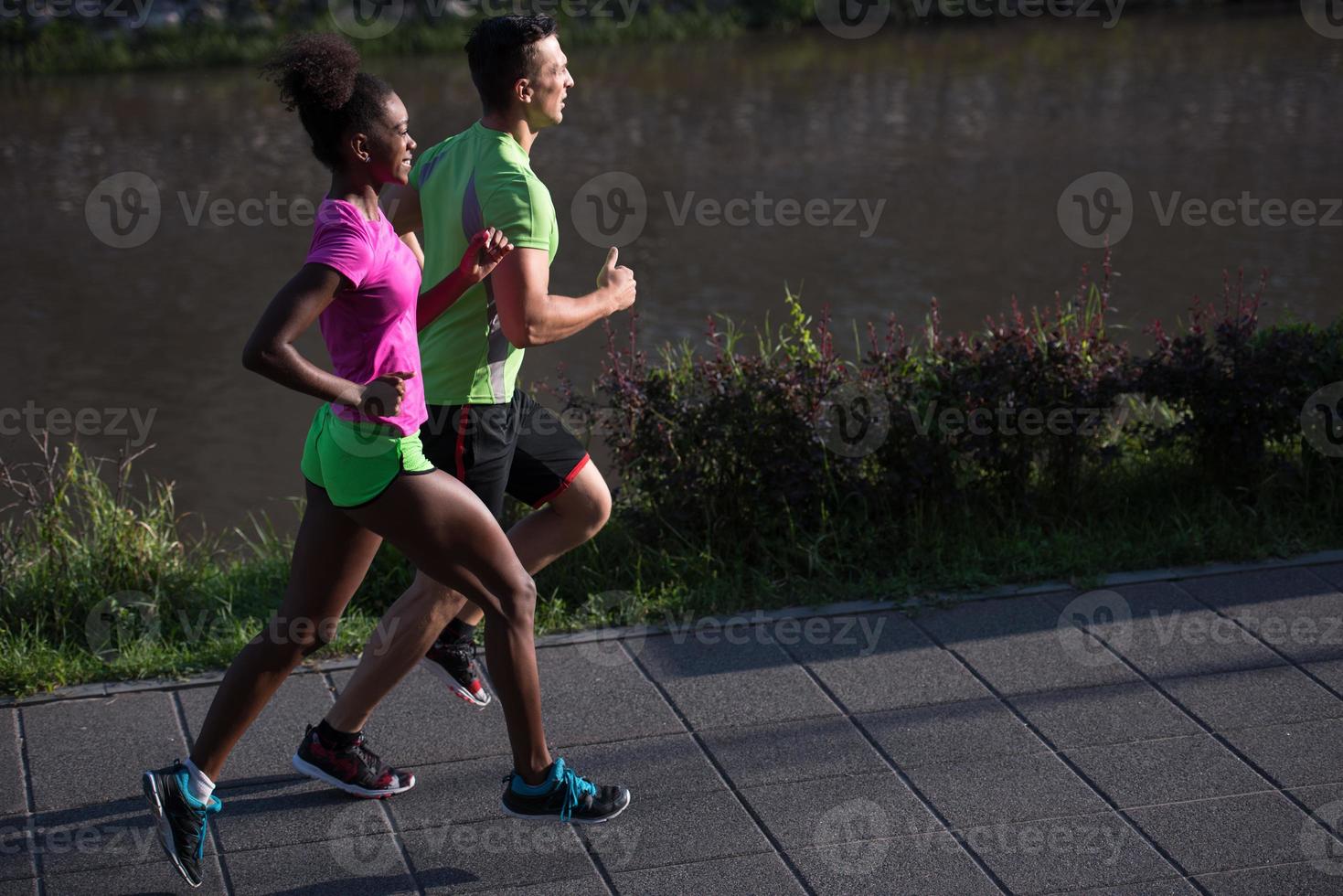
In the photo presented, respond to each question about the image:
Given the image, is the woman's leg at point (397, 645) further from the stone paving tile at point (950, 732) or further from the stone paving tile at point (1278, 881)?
the stone paving tile at point (1278, 881)

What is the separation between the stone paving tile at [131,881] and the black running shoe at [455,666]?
0.79m

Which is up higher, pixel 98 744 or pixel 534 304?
pixel 534 304

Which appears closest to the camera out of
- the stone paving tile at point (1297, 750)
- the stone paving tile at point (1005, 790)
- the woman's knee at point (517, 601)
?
the woman's knee at point (517, 601)

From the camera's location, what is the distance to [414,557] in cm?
333

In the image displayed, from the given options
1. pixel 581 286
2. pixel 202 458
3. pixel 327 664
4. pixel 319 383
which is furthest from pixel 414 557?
pixel 581 286

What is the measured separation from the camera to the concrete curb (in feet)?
14.2

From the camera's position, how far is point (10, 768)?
12.7 feet

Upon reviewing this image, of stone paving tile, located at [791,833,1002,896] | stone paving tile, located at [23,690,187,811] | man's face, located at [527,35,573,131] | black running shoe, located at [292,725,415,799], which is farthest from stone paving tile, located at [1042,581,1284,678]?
stone paving tile, located at [23,690,187,811]

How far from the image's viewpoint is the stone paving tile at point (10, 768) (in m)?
3.69

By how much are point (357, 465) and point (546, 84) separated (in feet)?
3.40

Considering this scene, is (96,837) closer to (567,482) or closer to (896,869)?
(567,482)

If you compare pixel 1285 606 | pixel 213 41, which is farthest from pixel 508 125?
pixel 213 41

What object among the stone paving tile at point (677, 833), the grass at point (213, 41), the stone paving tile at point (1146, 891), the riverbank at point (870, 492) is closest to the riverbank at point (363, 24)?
the grass at point (213, 41)

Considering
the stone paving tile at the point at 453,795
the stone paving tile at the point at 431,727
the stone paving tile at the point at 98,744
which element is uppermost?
the stone paving tile at the point at 453,795
